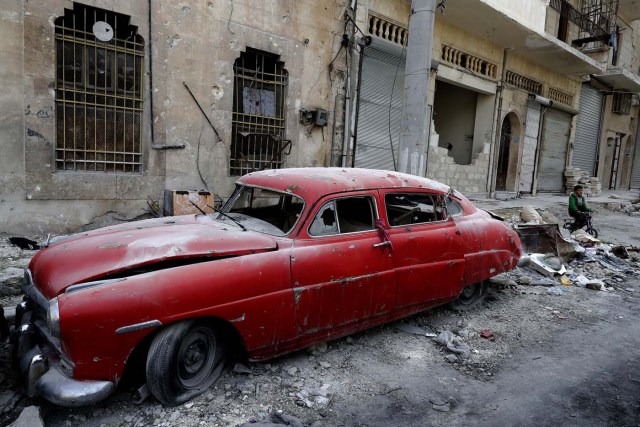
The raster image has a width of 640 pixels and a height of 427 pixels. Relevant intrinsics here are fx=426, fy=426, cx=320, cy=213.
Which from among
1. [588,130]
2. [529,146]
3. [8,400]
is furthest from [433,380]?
[588,130]

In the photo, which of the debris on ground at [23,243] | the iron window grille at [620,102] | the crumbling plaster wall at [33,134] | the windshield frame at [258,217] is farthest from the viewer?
the iron window grille at [620,102]

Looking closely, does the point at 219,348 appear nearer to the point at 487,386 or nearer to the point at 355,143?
the point at 487,386

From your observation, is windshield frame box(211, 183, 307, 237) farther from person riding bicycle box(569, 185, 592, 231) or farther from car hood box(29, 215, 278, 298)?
person riding bicycle box(569, 185, 592, 231)

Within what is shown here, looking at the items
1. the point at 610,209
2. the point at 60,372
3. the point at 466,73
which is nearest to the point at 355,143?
the point at 466,73

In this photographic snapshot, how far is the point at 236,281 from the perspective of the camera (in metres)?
Result: 2.81

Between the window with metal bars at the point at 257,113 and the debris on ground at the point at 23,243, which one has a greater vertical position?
the window with metal bars at the point at 257,113

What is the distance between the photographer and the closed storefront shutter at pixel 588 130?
17953 millimetres

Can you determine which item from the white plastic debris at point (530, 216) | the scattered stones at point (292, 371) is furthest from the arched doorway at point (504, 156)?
the scattered stones at point (292, 371)

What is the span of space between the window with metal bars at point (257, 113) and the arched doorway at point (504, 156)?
8.84 m

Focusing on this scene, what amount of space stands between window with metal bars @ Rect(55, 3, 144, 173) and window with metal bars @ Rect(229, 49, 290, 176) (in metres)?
1.78

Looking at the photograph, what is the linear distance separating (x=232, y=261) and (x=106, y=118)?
484 cm

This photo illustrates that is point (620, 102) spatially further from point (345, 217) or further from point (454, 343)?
point (345, 217)

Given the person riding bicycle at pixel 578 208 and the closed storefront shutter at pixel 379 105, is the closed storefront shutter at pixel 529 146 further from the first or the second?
the closed storefront shutter at pixel 379 105

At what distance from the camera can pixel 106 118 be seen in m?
6.49
